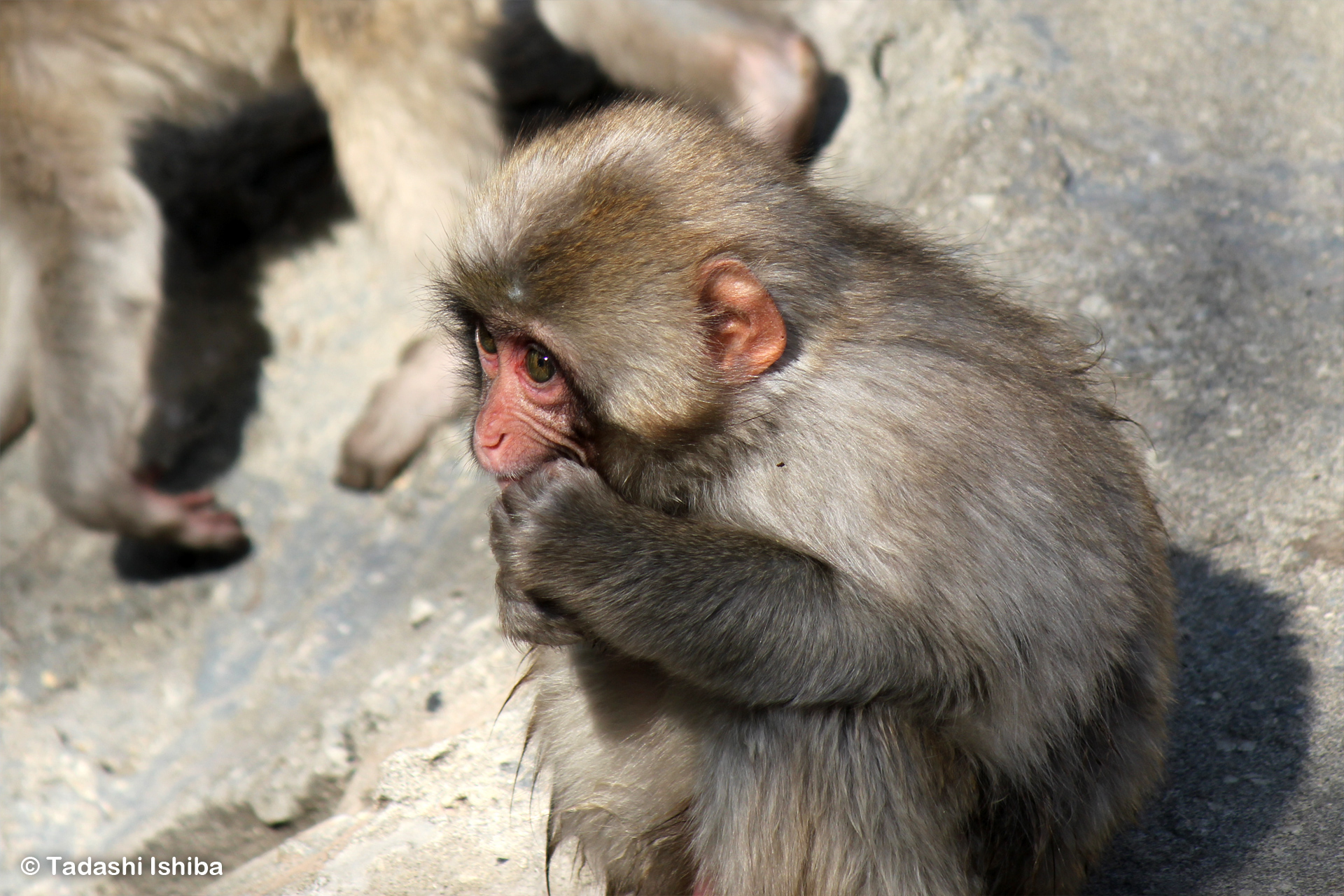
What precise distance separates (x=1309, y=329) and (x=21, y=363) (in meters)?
4.57

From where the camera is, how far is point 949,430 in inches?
80.5

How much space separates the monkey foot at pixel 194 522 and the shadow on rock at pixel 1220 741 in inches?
131

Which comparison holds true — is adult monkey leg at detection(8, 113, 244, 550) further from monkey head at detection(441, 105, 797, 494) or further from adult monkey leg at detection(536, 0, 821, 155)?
monkey head at detection(441, 105, 797, 494)

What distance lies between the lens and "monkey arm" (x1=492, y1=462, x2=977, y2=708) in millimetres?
1942

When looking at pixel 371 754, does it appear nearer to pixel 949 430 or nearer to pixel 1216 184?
pixel 949 430

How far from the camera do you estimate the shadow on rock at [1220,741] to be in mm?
2414

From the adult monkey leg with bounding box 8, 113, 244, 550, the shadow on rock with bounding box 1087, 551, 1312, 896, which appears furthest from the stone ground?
the adult monkey leg with bounding box 8, 113, 244, 550

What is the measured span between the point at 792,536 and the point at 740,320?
362 mm

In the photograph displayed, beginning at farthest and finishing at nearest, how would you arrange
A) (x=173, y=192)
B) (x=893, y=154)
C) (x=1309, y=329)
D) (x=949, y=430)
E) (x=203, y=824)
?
(x=173, y=192), (x=893, y=154), (x=203, y=824), (x=1309, y=329), (x=949, y=430)

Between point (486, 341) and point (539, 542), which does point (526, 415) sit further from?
point (539, 542)

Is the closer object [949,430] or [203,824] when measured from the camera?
[949,430]

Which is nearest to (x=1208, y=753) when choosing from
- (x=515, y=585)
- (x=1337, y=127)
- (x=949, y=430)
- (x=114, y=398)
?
(x=949, y=430)

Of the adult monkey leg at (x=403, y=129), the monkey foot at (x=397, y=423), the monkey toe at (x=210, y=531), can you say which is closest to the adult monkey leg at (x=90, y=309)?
the monkey toe at (x=210, y=531)

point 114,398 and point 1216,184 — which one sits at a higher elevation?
point 1216,184
